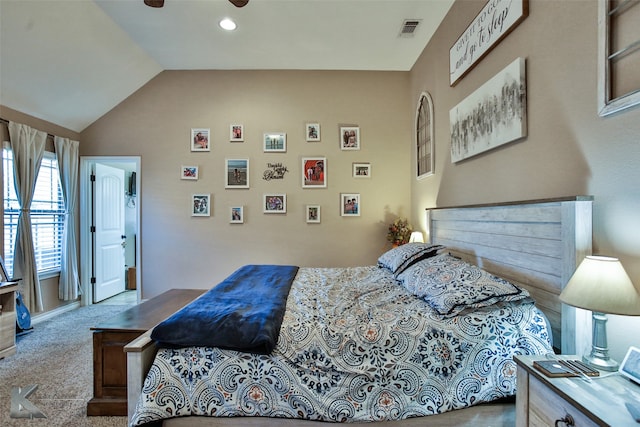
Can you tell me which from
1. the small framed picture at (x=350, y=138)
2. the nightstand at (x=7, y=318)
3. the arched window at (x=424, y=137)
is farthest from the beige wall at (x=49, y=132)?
the arched window at (x=424, y=137)

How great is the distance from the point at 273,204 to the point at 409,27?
2.54 metres

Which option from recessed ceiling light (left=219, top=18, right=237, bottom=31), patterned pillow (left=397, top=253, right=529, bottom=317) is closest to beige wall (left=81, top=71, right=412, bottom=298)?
recessed ceiling light (left=219, top=18, right=237, bottom=31)

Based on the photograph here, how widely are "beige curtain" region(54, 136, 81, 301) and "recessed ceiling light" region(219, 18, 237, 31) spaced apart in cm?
250

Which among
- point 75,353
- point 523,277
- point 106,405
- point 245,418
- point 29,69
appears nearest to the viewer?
point 245,418

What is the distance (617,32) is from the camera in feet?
3.92

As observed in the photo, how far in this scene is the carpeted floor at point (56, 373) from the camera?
1.84m

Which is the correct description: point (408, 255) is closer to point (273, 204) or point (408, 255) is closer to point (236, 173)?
point (273, 204)

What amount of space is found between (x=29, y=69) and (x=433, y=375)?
14.1 ft

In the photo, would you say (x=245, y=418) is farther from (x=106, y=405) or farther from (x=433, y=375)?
(x=106, y=405)

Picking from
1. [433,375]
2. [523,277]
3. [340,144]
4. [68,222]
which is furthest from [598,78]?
[68,222]

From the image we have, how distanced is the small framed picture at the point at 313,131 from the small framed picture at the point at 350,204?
85cm

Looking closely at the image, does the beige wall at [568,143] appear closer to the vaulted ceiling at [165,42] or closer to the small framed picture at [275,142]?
the vaulted ceiling at [165,42]

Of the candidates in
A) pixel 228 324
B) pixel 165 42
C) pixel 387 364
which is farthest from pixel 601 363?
pixel 165 42

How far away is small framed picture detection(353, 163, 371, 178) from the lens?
156 inches
